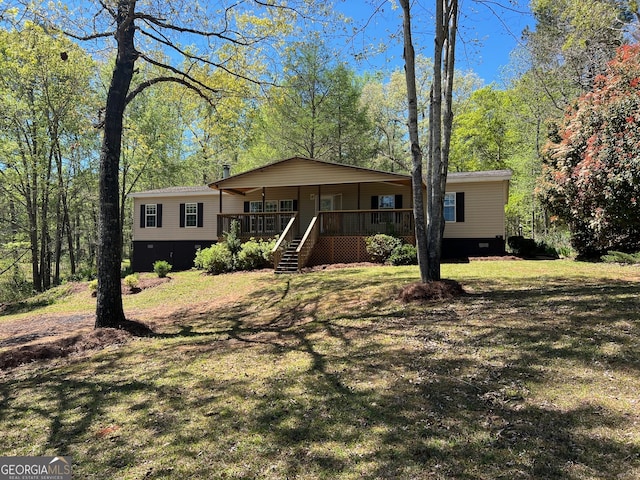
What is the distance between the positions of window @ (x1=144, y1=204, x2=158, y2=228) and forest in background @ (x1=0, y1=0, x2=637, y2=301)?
365 centimetres

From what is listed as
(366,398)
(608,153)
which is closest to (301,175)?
(608,153)

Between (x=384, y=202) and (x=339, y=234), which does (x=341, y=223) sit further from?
(x=384, y=202)

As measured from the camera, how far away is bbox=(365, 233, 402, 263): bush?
43.8 ft

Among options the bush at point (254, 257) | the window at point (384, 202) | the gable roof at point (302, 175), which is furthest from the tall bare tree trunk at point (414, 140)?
the window at point (384, 202)

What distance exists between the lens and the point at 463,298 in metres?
6.65

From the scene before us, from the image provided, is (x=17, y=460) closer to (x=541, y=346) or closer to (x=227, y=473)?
(x=227, y=473)

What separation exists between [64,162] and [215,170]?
10.3 m

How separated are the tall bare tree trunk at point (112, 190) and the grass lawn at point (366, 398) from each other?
44.9 inches

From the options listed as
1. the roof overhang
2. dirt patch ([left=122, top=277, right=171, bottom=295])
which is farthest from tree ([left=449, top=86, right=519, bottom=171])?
dirt patch ([left=122, top=277, right=171, bottom=295])

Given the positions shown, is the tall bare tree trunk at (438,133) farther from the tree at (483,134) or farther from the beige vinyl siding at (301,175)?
the tree at (483,134)

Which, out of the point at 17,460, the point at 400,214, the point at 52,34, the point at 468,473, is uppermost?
the point at 52,34

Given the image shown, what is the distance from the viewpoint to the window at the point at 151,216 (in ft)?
64.8

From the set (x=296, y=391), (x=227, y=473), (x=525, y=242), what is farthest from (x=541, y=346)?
(x=525, y=242)

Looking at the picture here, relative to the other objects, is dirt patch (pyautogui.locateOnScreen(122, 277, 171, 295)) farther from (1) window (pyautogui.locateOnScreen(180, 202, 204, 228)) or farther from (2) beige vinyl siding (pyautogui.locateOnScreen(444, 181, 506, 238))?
(2) beige vinyl siding (pyautogui.locateOnScreen(444, 181, 506, 238))
